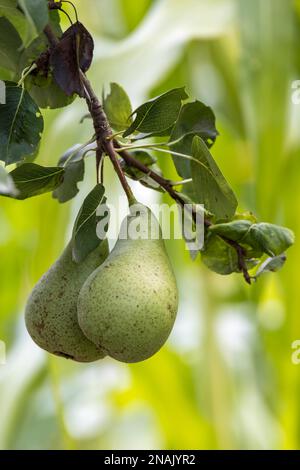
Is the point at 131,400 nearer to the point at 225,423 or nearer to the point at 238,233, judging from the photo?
the point at 225,423

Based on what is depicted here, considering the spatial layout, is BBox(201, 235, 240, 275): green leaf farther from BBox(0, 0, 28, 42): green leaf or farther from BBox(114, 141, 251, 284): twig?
BBox(0, 0, 28, 42): green leaf

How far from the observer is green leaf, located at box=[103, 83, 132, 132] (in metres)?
0.59

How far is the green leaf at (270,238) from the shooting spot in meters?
0.56

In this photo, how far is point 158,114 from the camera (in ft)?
1.80

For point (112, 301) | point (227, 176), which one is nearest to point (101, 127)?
point (112, 301)

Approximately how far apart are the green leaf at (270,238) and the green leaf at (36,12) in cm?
21

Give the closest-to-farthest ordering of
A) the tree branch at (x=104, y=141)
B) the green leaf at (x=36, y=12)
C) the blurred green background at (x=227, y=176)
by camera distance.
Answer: the green leaf at (x=36, y=12) → the tree branch at (x=104, y=141) → the blurred green background at (x=227, y=176)

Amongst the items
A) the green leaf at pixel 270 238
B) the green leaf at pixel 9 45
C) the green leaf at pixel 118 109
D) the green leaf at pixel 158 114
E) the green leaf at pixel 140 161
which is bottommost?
the green leaf at pixel 270 238

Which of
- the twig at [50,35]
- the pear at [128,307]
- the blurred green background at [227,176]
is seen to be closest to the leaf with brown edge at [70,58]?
the twig at [50,35]

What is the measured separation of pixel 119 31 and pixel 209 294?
600mm

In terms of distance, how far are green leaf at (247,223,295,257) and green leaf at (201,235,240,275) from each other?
1.2 inches

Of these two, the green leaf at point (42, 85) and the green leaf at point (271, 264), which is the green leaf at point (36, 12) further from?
the green leaf at point (271, 264)
